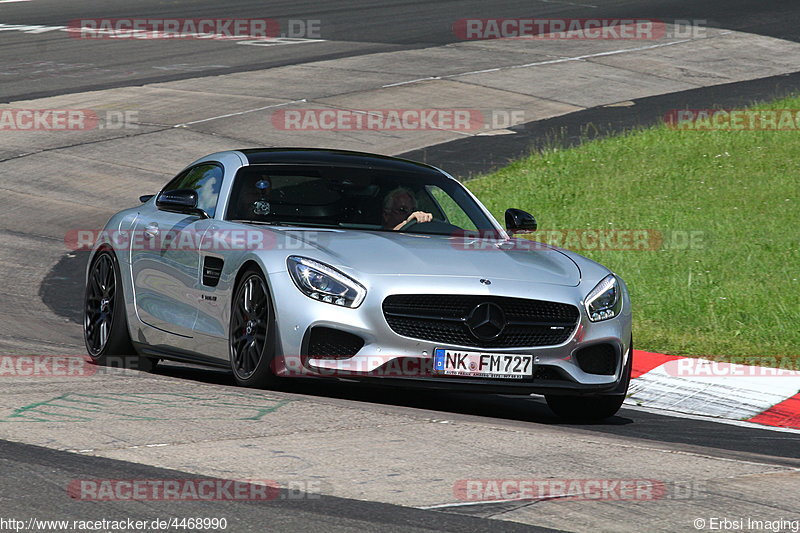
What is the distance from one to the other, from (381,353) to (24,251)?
319 inches

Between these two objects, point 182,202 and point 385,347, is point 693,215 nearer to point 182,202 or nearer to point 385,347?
point 182,202

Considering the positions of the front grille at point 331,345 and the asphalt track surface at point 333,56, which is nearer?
the asphalt track surface at point 333,56

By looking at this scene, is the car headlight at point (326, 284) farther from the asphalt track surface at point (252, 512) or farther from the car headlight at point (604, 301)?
the asphalt track surface at point (252, 512)

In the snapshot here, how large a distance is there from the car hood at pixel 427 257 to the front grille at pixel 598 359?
14.8 inches

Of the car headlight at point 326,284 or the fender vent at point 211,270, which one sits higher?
the car headlight at point 326,284

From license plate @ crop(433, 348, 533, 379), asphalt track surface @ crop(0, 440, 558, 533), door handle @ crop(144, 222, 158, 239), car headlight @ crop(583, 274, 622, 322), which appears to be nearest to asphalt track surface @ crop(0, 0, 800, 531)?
Result: asphalt track surface @ crop(0, 440, 558, 533)

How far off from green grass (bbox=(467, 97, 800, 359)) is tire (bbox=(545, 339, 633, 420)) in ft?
7.11

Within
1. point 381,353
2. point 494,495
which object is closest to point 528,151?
point 381,353

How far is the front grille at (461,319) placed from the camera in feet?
23.8

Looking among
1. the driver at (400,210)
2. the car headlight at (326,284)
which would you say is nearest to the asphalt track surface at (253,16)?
the driver at (400,210)

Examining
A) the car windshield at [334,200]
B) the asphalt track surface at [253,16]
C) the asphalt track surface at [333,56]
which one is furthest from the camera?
the asphalt track surface at [253,16]

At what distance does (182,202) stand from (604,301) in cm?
263

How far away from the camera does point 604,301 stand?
774 cm

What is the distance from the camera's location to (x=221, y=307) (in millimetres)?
7906
